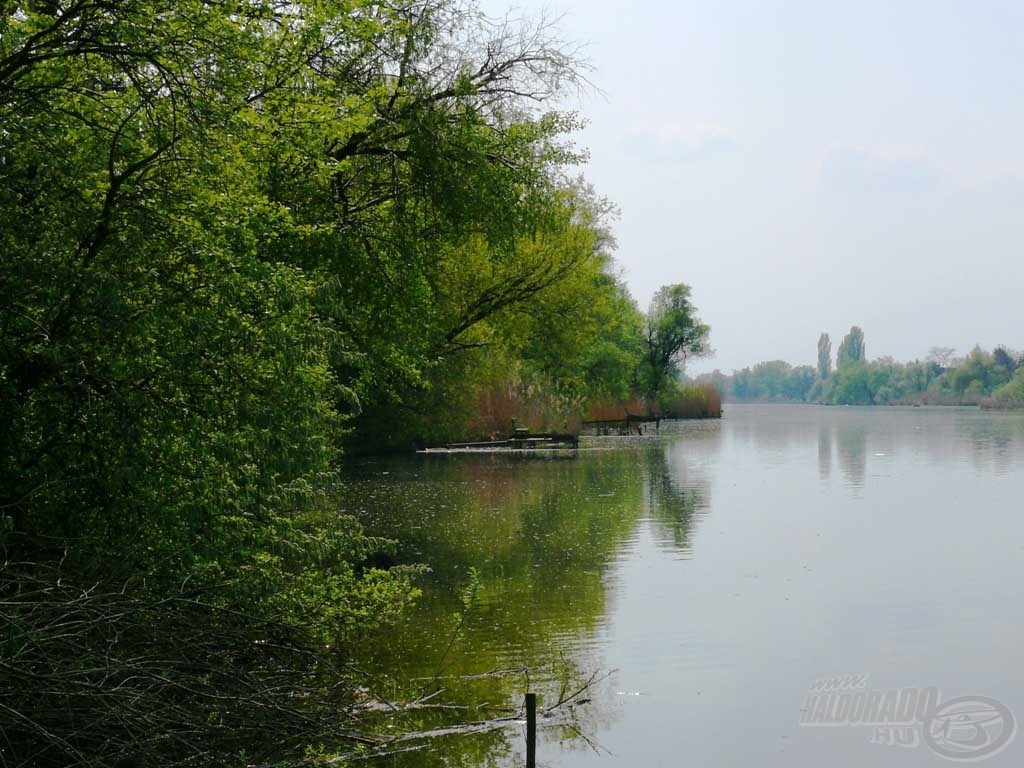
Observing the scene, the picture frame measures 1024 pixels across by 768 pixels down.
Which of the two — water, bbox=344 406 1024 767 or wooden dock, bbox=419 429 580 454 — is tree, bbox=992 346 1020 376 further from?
water, bbox=344 406 1024 767

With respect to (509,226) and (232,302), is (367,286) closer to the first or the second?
(509,226)

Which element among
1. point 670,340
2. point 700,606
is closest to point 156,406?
point 700,606

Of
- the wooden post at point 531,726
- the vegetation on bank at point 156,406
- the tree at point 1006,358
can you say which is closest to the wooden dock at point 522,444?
the vegetation on bank at point 156,406

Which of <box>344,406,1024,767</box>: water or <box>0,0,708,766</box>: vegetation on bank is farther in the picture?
<box>344,406,1024,767</box>: water

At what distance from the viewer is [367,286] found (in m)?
18.3

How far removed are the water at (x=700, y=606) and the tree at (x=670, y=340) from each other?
57382 mm

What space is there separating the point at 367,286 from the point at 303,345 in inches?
314

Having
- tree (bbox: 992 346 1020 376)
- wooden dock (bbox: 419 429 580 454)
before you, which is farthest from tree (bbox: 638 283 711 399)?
tree (bbox: 992 346 1020 376)

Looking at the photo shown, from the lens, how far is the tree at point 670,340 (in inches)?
3556

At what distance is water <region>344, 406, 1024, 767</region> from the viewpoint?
10.5m

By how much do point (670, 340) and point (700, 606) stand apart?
7692 centimetres

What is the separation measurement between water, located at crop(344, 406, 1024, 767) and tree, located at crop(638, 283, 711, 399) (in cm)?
5738

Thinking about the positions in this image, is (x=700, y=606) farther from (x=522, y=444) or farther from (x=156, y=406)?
(x=522, y=444)

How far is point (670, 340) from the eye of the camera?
300 ft
